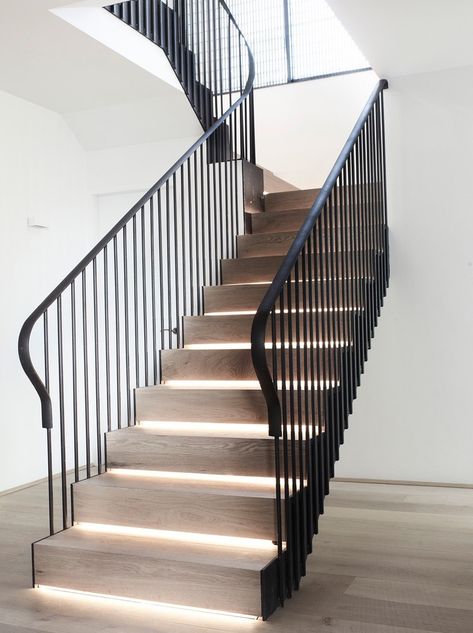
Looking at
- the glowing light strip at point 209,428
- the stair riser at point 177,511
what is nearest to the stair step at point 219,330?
the glowing light strip at point 209,428

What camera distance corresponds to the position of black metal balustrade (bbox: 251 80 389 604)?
9.68ft

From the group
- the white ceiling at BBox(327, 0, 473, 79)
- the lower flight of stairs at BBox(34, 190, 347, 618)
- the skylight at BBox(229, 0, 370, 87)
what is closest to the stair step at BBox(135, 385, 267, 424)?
the lower flight of stairs at BBox(34, 190, 347, 618)

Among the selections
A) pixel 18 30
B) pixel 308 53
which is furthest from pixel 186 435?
pixel 308 53

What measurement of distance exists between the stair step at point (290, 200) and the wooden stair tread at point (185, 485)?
2.62 meters

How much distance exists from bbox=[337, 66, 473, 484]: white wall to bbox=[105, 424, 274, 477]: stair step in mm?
2128

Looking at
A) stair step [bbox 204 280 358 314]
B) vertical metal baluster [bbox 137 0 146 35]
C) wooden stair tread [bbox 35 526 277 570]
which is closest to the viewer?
wooden stair tread [bbox 35 526 277 570]

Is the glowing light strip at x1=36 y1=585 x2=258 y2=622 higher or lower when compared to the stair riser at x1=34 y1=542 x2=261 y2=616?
lower

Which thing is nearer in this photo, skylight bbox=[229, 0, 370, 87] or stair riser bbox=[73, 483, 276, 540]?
stair riser bbox=[73, 483, 276, 540]

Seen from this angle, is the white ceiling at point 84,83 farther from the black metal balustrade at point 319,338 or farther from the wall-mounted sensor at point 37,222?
the black metal balustrade at point 319,338

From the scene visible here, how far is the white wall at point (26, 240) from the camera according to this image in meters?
5.24

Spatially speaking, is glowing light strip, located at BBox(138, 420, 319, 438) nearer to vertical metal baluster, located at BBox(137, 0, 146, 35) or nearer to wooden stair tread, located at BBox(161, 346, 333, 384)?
wooden stair tread, located at BBox(161, 346, 333, 384)

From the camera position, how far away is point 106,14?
4602 millimetres

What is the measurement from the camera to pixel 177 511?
320 cm

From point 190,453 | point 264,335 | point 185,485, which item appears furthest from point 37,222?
point 264,335
